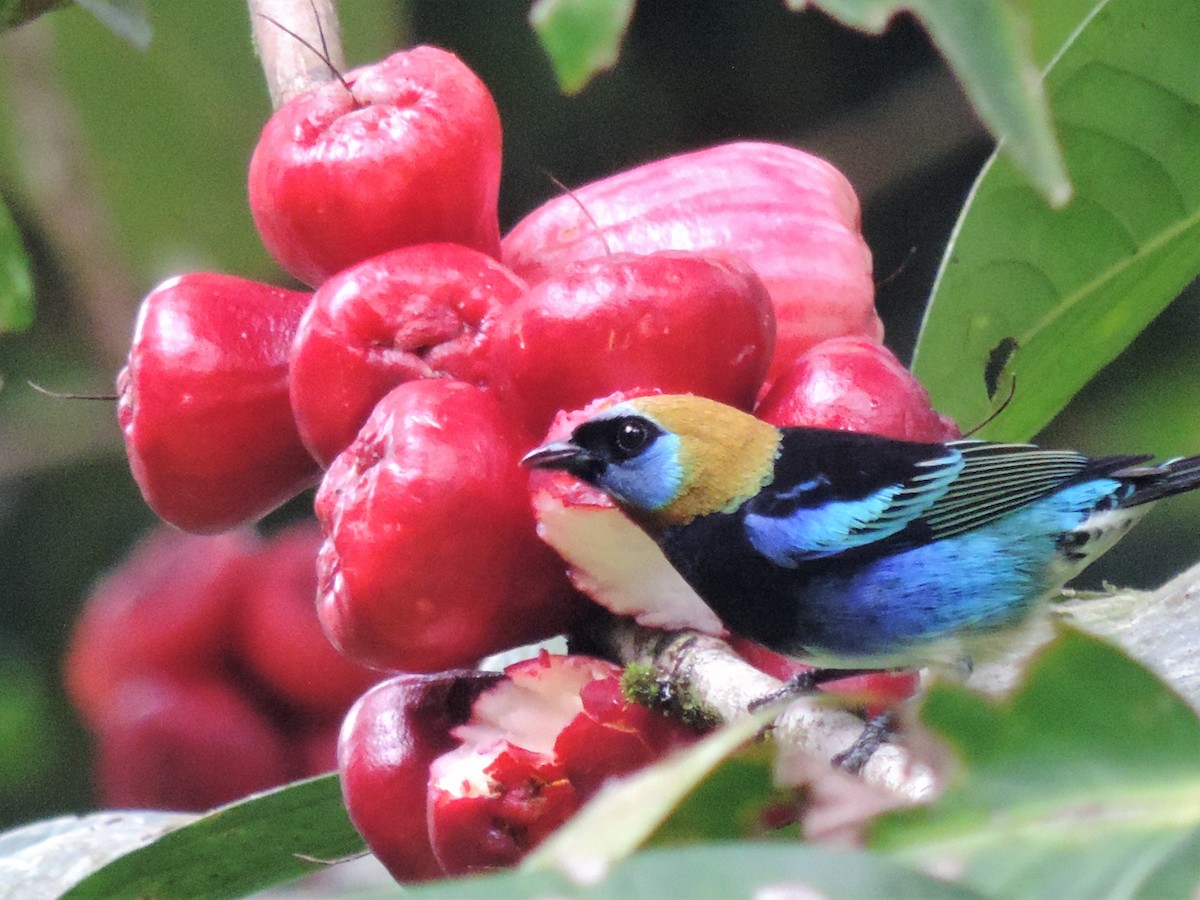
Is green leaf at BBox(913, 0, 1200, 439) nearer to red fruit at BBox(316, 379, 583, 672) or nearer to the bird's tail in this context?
the bird's tail

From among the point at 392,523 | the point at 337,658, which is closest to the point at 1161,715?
the point at 392,523

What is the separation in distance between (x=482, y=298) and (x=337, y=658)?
0.81 meters

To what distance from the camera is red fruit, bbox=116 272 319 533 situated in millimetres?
1442

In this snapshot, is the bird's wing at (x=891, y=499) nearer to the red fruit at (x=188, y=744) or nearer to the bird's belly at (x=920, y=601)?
the bird's belly at (x=920, y=601)

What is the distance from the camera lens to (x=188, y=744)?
6.89 ft

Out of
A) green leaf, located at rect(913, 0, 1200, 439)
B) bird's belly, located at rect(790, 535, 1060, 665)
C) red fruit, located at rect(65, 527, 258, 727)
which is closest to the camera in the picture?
bird's belly, located at rect(790, 535, 1060, 665)

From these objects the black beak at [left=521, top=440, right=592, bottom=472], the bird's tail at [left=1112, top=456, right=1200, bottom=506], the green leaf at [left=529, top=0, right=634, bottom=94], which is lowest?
the bird's tail at [left=1112, top=456, right=1200, bottom=506]

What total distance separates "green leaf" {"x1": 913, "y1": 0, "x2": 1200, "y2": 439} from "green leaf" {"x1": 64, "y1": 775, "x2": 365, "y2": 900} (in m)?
0.85

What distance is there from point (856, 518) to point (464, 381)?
0.58 metres

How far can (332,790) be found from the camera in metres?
1.59

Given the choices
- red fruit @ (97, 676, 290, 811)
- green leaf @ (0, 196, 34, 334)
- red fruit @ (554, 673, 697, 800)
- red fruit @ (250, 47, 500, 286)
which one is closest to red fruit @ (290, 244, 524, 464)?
red fruit @ (250, 47, 500, 286)

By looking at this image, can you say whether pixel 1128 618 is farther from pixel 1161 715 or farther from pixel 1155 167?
pixel 1161 715

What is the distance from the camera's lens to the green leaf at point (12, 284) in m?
1.82

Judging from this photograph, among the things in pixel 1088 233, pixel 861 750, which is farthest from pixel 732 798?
pixel 1088 233
